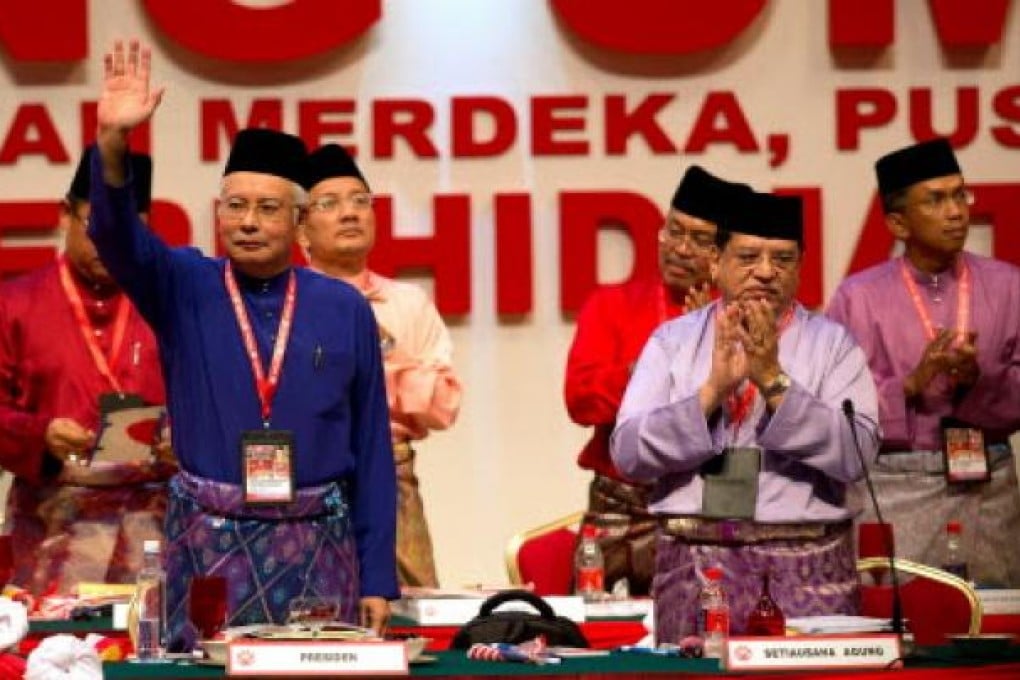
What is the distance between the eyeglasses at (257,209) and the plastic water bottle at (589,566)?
3.91 ft

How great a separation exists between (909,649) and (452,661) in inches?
29.8

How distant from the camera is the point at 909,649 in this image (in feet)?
15.3

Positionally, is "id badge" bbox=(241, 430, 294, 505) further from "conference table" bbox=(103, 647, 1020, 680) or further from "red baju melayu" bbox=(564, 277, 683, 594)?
"red baju melayu" bbox=(564, 277, 683, 594)

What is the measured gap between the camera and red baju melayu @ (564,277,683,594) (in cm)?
694

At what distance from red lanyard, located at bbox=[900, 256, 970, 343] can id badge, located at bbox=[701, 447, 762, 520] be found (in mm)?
1932

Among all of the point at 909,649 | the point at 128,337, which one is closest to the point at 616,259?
the point at 128,337

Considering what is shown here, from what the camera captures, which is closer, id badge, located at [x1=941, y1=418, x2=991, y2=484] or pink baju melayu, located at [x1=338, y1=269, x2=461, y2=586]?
pink baju melayu, located at [x1=338, y1=269, x2=461, y2=586]

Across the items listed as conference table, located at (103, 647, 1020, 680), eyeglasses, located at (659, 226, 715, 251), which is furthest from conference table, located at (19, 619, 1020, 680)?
eyeglasses, located at (659, 226, 715, 251)

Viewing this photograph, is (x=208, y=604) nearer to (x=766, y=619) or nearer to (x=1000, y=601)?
(x=766, y=619)

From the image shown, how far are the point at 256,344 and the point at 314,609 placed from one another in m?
0.50

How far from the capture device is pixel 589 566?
6.37 m

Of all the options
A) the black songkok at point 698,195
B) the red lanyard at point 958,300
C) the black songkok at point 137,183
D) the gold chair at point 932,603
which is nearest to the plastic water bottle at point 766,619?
the gold chair at point 932,603

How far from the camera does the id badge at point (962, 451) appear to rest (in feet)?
23.5

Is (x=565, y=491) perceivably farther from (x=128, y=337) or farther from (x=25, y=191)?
(x=128, y=337)
